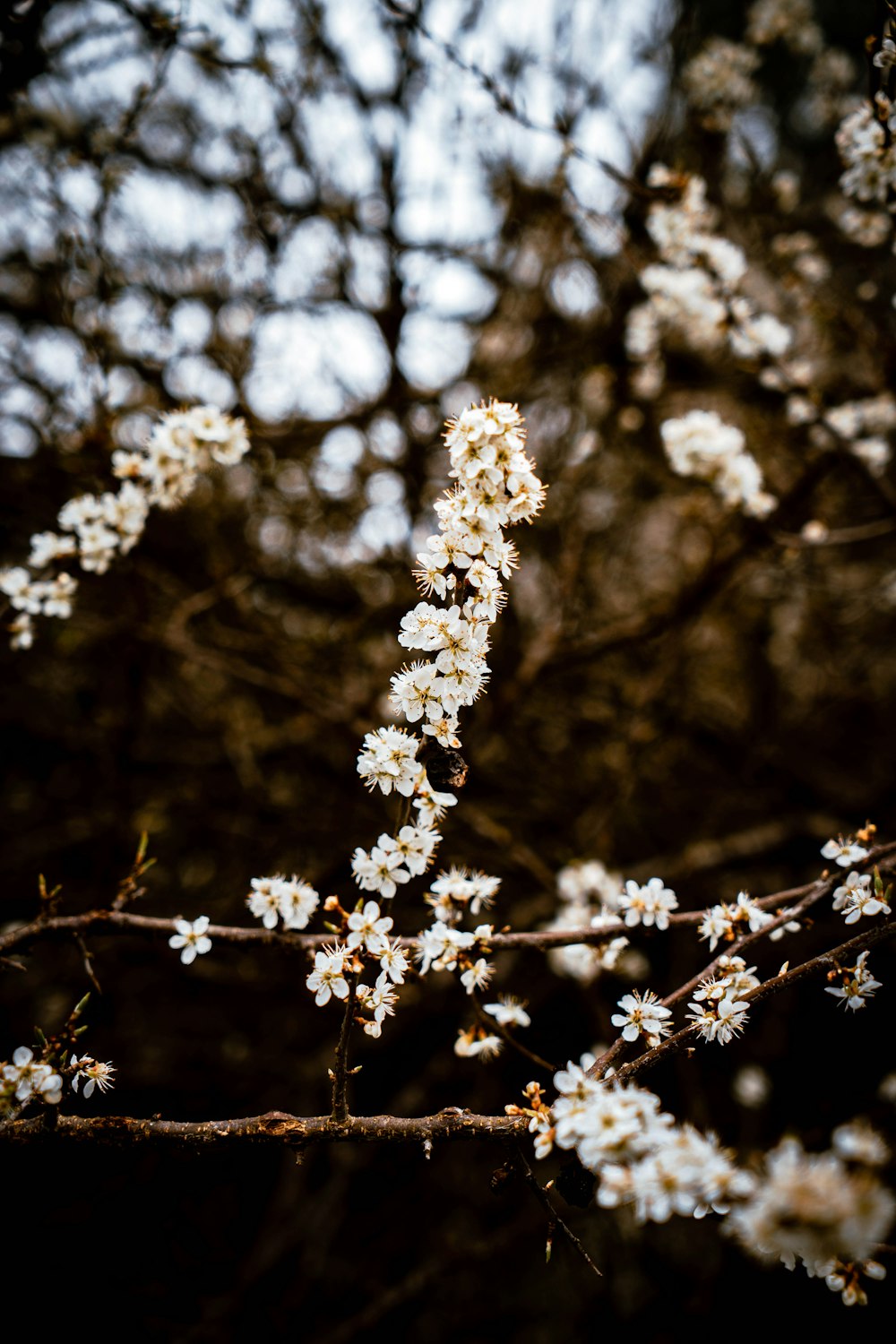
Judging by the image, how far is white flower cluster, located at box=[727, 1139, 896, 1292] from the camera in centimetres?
79

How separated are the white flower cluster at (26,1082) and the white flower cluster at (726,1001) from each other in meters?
1.18

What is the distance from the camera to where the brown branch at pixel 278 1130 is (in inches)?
51.3

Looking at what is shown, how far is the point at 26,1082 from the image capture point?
52.2 inches

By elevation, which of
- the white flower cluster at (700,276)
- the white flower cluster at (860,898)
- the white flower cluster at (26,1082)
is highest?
the white flower cluster at (700,276)

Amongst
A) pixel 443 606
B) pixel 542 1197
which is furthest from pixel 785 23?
pixel 542 1197

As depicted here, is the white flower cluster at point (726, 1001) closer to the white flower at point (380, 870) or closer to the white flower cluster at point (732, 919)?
the white flower cluster at point (732, 919)

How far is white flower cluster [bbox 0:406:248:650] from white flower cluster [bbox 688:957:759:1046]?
1.83m

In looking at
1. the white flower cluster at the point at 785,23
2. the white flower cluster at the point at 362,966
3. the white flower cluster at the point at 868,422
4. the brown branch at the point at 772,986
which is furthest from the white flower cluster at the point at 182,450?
the white flower cluster at the point at 785,23

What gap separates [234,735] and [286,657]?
1.79 ft

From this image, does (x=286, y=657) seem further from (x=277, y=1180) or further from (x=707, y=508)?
(x=277, y=1180)

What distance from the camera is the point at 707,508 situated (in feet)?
12.5

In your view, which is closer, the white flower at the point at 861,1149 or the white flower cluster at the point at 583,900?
the white flower at the point at 861,1149

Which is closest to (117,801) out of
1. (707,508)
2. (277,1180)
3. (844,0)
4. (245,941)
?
(245,941)

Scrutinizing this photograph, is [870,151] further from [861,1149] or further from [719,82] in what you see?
[861,1149]
